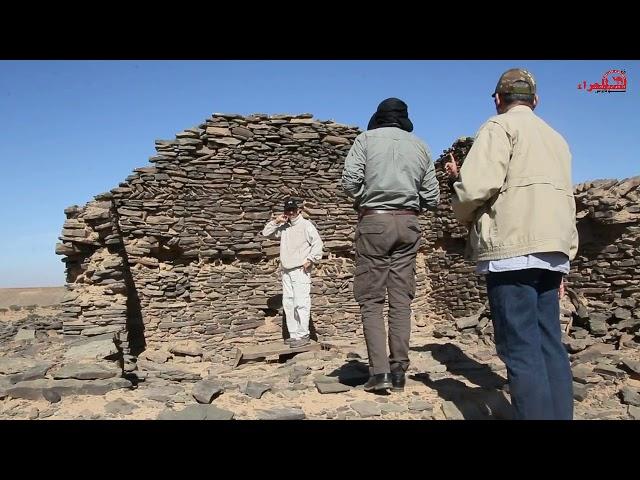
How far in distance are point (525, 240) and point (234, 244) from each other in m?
6.56

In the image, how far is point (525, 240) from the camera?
2369 mm

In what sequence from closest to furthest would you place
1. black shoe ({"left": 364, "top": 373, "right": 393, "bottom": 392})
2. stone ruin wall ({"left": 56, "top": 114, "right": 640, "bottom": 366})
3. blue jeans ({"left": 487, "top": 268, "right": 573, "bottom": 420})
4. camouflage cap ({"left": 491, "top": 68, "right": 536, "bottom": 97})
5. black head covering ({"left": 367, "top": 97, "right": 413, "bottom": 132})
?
blue jeans ({"left": 487, "top": 268, "right": 573, "bottom": 420})
camouflage cap ({"left": 491, "top": 68, "right": 536, "bottom": 97})
black shoe ({"left": 364, "top": 373, "right": 393, "bottom": 392})
black head covering ({"left": 367, "top": 97, "right": 413, "bottom": 132})
stone ruin wall ({"left": 56, "top": 114, "right": 640, "bottom": 366})

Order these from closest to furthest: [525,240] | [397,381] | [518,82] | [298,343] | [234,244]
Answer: [525,240] < [518,82] < [397,381] < [298,343] < [234,244]

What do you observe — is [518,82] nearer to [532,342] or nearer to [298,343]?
[532,342]

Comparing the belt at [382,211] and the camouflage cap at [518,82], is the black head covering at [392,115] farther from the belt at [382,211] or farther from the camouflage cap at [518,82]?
the camouflage cap at [518,82]

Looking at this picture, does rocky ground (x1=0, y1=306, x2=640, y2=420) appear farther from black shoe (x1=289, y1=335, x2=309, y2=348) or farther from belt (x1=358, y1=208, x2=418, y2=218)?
black shoe (x1=289, y1=335, x2=309, y2=348)

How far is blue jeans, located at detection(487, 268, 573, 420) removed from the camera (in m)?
2.35

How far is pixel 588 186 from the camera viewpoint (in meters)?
7.07

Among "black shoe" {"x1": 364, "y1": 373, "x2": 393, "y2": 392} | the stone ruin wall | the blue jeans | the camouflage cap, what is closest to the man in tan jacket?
the blue jeans

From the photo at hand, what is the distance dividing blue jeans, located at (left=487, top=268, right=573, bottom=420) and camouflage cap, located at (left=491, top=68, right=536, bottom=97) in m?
1.07

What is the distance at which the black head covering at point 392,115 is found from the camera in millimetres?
3629

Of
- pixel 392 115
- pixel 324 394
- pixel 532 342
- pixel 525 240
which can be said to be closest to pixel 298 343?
pixel 324 394

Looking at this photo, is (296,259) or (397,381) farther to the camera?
(296,259)

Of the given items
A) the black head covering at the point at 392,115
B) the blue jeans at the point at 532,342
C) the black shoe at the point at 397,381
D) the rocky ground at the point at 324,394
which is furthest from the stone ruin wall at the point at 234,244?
the blue jeans at the point at 532,342
